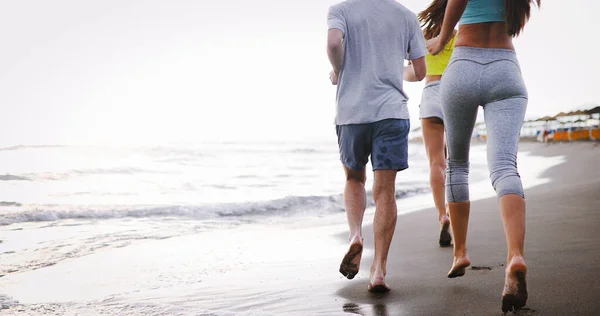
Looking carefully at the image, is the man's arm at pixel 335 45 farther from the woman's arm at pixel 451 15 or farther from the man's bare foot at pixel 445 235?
the man's bare foot at pixel 445 235

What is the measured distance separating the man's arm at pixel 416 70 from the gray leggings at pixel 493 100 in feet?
2.09

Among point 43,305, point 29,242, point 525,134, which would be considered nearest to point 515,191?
point 43,305

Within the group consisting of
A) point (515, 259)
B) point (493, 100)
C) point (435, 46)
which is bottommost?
point (515, 259)

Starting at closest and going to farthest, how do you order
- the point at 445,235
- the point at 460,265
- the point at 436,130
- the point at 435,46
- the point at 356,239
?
1. the point at 460,265
2. the point at 435,46
3. the point at 356,239
4. the point at 445,235
5. the point at 436,130

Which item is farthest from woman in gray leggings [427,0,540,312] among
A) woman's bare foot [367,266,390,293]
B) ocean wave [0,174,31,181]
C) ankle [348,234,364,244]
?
ocean wave [0,174,31,181]

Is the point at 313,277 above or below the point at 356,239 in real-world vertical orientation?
below

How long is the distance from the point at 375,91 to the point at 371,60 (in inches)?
6.9

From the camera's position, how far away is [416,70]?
10.9ft

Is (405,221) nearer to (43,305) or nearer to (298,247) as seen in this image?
(298,247)

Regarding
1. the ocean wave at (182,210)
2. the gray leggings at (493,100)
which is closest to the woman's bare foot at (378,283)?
the gray leggings at (493,100)

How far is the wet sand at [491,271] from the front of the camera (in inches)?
96.6

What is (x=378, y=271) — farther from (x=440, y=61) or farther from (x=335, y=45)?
(x=440, y=61)

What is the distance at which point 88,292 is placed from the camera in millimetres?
3443

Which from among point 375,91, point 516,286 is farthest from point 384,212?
point 516,286
